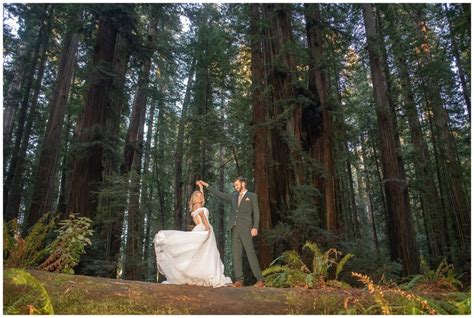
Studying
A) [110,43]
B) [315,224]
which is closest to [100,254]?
[315,224]

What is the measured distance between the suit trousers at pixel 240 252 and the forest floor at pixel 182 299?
4.46ft

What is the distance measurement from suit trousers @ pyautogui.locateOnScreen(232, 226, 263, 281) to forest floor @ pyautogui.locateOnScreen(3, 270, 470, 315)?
53.6 inches

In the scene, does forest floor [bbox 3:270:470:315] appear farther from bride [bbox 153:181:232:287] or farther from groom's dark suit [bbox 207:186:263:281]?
groom's dark suit [bbox 207:186:263:281]

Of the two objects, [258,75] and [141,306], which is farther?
[258,75]

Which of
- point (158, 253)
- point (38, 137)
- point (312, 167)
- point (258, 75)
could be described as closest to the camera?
point (158, 253)

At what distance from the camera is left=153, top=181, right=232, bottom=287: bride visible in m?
5.96

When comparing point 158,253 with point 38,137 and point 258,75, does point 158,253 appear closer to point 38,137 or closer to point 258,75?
point 258,75

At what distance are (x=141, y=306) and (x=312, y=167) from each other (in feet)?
23.6

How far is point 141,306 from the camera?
4215 millimetres

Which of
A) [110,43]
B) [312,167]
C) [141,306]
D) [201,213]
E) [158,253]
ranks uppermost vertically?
[110,43]

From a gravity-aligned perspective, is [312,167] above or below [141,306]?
above

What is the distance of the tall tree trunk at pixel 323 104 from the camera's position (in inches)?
404

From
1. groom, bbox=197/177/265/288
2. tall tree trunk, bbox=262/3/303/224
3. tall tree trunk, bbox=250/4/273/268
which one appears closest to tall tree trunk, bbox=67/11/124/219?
tall tree trunk, bbox=250/4/273/268

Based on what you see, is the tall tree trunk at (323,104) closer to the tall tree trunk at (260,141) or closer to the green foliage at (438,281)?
the tall tree trunk at (260,141)
